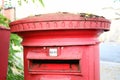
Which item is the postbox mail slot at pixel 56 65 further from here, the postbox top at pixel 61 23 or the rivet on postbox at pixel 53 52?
the postbox top at pixel 61 23

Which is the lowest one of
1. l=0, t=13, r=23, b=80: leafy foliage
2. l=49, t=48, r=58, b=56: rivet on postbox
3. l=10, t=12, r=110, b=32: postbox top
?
l=0, t=13, r=23, b=80: leafy foliage

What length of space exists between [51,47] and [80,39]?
21cm

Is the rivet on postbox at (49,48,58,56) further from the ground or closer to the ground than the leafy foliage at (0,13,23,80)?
further from the ground

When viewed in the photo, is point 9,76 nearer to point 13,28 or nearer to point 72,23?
point 13,28

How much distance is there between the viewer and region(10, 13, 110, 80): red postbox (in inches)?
79.1

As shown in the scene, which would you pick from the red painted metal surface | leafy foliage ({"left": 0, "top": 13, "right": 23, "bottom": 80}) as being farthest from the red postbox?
leafy foliage ({"left": 0, "top": 13, "right": 23, "bottom": 80})

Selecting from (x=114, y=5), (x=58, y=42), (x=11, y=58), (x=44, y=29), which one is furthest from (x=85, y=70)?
(x=114, y=5)

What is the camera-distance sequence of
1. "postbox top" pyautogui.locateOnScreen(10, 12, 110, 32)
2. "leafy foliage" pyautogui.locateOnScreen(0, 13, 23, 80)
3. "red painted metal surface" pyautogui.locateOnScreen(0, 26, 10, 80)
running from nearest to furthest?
"postbox top" pyautogui.locateOnScreen(10, 12, 110, 32), "red painted metal surface" pyautogui.locateOnScreen(0, 26, 10, 80), "leafy foliage" pyautogui.locateOnScreen(0, 13, 23, 80)

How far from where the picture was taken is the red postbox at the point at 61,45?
2010mm

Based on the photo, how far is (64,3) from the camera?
11.4m

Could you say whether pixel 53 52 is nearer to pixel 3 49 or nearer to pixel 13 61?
pixel 3 49

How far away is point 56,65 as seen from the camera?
82.5 inches

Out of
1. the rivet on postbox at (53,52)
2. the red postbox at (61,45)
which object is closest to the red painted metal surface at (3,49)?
the red postbox at (61,45)

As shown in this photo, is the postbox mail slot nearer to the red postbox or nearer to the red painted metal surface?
the red postbox
